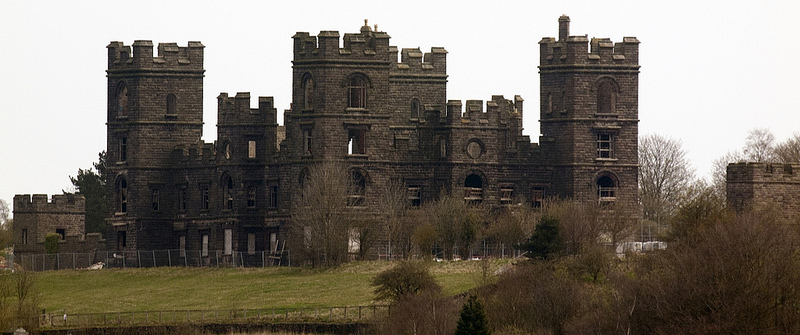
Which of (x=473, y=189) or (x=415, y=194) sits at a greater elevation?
(x=473, y=189)

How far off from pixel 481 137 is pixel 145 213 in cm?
1701

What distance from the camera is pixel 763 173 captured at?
3681 inches

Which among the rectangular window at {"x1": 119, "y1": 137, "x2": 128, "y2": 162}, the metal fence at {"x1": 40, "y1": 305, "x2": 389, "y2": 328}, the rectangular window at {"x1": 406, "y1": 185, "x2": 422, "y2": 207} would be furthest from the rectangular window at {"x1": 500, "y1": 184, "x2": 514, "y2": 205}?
the metal fence at {"x1": 40, "y1": 305, "x2": 389, "y2": 328}

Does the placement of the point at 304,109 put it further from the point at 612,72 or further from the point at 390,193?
the point at 612,72

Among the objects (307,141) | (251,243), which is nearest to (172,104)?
(251,243)

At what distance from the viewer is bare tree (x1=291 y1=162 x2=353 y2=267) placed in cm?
10594

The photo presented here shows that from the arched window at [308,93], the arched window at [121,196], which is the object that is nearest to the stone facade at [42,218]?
the arched window at [121,196]

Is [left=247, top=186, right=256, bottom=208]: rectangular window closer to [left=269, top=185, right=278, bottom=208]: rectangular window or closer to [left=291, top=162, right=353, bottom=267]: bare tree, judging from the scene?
[left=269, top=185, right=278, bottom=208]: rectangular window

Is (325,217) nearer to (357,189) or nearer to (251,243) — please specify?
(357,189)

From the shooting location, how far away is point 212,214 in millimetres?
116500

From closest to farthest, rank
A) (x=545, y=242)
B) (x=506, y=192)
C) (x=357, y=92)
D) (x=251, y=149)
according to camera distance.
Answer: (x=545, y=242) < (x=357, y=92) < (x=506, y=192) < (x=251, y=149)

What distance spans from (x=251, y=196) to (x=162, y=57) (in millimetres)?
8249

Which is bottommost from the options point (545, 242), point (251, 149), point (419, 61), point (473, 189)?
point (545, 242)

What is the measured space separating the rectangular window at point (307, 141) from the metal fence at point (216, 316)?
1745 cm
